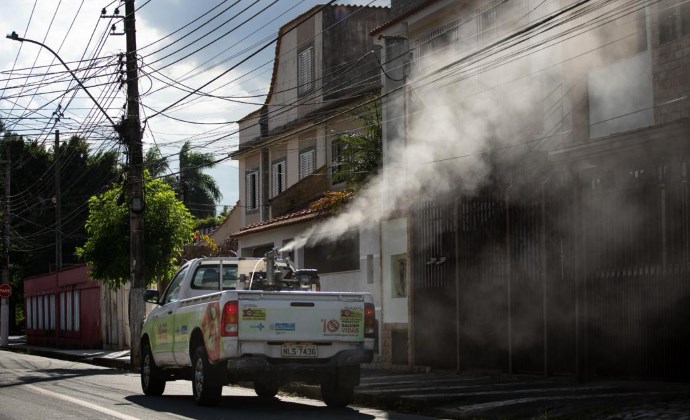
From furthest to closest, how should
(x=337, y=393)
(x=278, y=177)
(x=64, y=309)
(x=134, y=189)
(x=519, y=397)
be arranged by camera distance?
(x=64, y=309) → (x=278, y=177) → (x=134, y=189) → (x=337, y=393) → (x=519, y=397)

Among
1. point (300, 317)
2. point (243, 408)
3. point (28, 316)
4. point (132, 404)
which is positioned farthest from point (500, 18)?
point (28, 316)

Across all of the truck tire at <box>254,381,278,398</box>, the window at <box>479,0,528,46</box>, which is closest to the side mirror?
the truck tire at <box>254,381,278,398</box>

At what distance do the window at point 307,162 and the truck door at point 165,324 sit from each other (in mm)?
17968

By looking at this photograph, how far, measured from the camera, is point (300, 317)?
13906mm

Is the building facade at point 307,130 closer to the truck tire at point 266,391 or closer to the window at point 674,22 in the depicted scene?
the truck tire at point 266,391

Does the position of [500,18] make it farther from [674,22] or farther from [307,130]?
[307,130]

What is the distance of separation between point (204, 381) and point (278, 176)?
Result: 23885 mm

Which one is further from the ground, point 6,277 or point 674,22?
point 674,22

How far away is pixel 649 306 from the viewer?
15.3m

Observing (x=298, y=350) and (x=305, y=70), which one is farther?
(x=305, y=70)

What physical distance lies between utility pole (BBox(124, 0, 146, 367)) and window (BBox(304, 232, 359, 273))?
4709mm

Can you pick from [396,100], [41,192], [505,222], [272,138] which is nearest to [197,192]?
[41,192]

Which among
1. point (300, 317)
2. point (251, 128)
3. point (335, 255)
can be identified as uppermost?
point (251, 128)

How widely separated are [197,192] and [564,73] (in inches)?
2705
